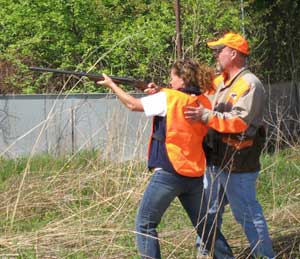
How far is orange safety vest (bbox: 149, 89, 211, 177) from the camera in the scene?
15.3 feet

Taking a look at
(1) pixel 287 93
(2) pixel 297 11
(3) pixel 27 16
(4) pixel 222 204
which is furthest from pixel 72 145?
(2) pixel 297 11

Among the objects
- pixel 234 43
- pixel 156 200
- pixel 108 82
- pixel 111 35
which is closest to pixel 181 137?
pixel 156 200

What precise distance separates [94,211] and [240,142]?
1909 millimetres

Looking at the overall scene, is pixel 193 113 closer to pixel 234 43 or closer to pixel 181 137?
pixel 181 137

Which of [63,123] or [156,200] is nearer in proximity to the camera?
[156,200]

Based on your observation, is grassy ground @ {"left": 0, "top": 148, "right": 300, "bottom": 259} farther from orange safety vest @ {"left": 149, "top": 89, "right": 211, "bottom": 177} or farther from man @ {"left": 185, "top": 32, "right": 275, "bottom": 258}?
orange safety vest @ {"left": 149, "top": 89, "right": 211, "bottom": 177}

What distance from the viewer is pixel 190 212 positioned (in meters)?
4.95

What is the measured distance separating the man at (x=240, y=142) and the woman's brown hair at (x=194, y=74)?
19 centimetres

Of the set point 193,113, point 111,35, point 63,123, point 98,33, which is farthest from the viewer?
point 98,33

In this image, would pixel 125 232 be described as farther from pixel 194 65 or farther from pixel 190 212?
pixel 194 65

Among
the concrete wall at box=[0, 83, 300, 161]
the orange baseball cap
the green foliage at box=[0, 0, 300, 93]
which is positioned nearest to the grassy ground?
the concrete wall at box=[0, 83, 300, 161]

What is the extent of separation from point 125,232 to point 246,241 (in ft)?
3.12

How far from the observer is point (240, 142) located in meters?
4.97

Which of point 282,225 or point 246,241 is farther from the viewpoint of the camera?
point 282,225
